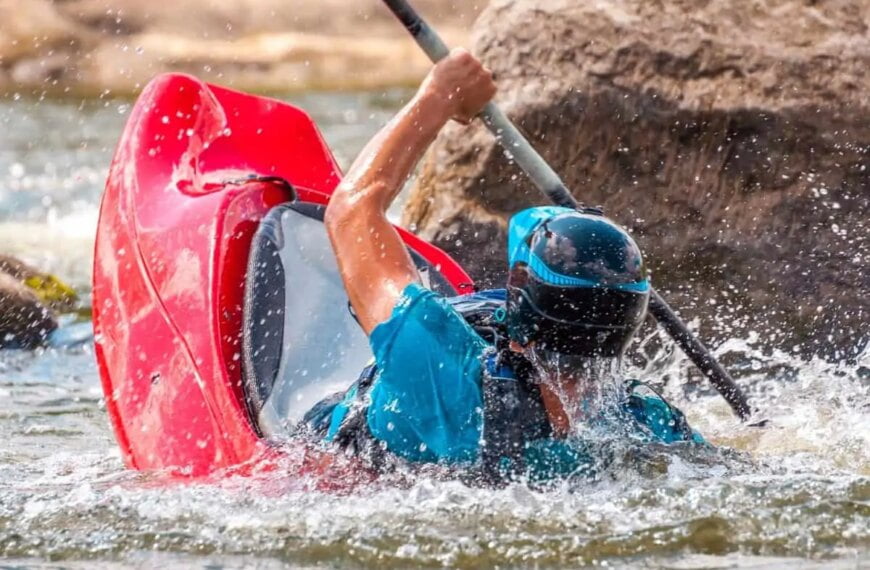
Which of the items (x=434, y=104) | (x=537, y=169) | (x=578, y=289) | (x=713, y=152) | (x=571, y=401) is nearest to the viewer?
(x=578, y=289)

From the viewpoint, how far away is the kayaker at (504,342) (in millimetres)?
3225

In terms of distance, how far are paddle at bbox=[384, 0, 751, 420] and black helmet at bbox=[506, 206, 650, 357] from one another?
2.12 feet

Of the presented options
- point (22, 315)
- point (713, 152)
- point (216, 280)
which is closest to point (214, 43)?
point (22, 315)

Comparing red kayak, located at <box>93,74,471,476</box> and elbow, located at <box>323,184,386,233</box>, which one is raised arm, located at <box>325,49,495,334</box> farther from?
red kayak, located at <box>93,74,471,476</box>

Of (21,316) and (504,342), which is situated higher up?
(504,342)

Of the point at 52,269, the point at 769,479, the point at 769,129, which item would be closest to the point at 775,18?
the point at 769,129

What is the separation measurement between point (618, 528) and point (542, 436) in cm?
31

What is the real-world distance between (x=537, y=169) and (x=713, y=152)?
85.7 inches

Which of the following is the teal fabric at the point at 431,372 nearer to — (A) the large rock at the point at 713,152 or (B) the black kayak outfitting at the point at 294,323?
(B) the black kayak outfitting at the point at 294,323

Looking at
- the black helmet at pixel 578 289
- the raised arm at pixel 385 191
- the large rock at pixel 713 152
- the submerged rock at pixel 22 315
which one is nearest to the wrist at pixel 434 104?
the raised arm at pixel 385 191

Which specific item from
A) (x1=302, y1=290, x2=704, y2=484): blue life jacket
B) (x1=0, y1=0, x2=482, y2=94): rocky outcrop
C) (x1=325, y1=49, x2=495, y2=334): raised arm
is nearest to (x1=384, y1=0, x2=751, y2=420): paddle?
(x1=325, y1=49, x2=495, y2=334): raised arm

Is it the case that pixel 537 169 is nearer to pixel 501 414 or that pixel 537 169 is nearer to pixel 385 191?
pixel 385 191

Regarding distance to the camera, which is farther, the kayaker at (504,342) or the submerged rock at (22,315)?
the submerged rock at (22,315)

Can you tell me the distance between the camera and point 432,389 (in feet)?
A: 10.7
